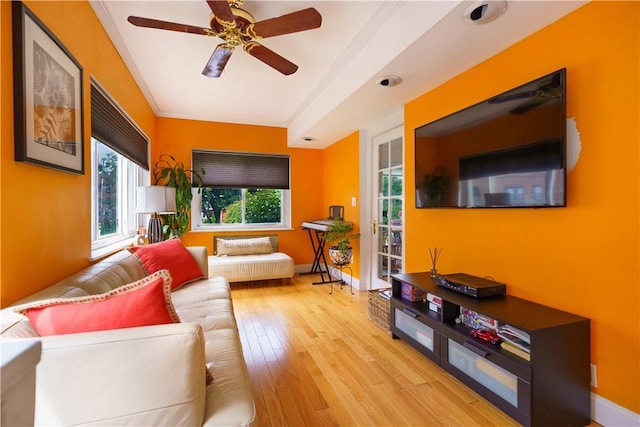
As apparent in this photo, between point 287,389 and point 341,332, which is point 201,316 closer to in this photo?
point 287,389

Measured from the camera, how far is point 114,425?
2.73 feet

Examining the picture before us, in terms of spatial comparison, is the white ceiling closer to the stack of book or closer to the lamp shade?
the lamp shade

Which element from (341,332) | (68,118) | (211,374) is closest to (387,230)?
(341,332)

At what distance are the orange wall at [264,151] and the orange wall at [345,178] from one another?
0.23 m

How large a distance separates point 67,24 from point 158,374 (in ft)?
6.41

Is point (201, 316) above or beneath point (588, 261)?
beneath

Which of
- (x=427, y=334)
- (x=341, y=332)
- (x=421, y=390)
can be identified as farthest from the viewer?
(x=341, y=332)

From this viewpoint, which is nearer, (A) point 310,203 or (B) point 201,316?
(B) point 201,316

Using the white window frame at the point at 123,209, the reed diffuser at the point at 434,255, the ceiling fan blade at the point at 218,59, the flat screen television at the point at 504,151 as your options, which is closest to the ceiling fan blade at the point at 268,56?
the ceiling fan blade at the point at 218,59

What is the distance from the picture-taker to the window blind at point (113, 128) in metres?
2.08

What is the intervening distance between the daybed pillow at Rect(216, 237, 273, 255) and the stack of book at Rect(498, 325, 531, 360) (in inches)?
132

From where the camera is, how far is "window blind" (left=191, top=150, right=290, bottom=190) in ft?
15.2

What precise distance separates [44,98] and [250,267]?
300 cm

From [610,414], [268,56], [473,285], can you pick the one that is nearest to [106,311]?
[473,285]
